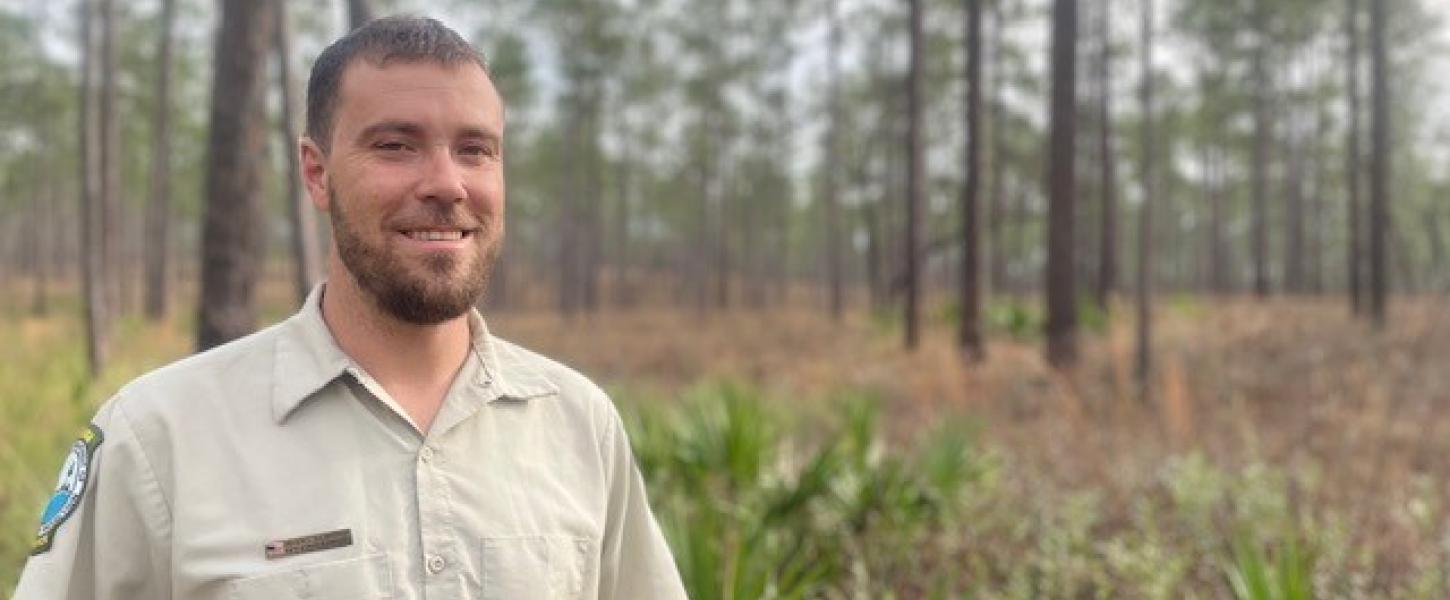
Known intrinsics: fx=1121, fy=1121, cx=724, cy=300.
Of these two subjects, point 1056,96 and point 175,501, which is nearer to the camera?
point 175,501

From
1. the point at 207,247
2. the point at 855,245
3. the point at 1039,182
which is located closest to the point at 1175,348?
the point at 207,247

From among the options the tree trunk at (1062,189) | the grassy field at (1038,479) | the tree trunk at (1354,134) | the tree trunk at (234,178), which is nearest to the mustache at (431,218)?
the grassy field at (1038,479)

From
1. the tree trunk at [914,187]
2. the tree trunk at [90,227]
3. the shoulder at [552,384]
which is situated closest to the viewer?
the shoulder at [552,384]

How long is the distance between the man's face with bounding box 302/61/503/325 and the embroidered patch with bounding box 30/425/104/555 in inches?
16.2

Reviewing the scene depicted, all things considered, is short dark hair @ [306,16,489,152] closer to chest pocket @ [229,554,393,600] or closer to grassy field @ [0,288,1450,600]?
chest pocket @ [229,554,393,600]

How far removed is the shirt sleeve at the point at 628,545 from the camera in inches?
74.7

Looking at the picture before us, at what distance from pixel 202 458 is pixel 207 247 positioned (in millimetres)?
6348

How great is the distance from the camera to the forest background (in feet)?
19.2

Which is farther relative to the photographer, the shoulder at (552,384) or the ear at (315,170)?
the shoulder at (552,384)

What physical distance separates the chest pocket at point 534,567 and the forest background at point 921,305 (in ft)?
6.28

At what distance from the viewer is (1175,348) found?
48.1 feet

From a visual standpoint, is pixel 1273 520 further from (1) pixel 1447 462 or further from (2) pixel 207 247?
(2) pixel 207 247

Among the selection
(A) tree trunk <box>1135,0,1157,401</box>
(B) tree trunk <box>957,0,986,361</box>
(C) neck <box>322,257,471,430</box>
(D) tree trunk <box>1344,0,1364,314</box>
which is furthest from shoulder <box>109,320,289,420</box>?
(D) tree trunk <box>1344,0,1364,314</box>

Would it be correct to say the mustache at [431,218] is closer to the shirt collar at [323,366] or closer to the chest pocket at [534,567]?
the shirt collar at [323,366]
